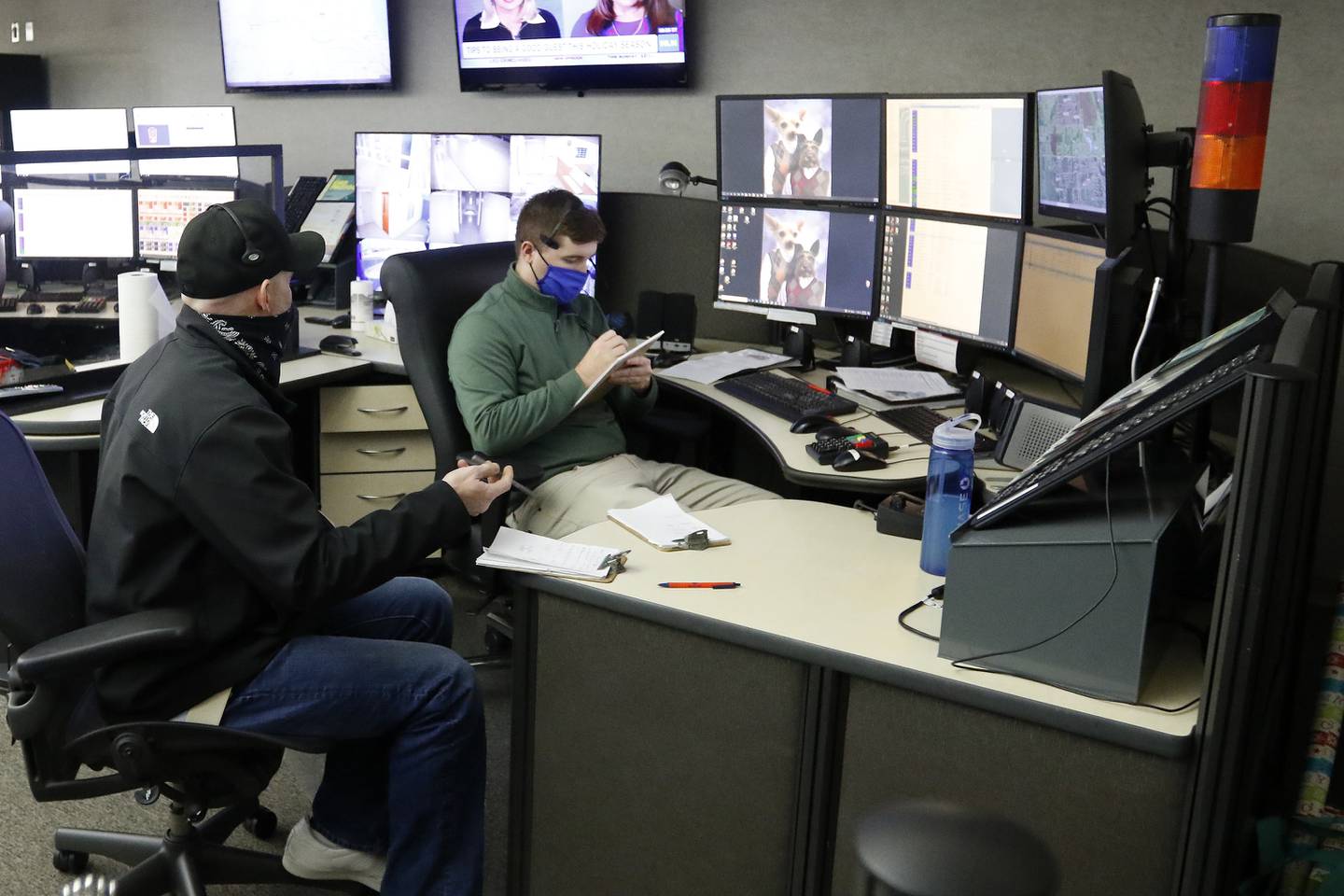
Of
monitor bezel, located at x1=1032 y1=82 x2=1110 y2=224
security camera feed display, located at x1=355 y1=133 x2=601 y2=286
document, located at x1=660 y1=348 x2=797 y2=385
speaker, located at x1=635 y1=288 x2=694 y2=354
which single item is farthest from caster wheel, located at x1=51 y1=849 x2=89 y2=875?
monitor bezel, located at x1=1032 y1=82 x2=1110 y2=224

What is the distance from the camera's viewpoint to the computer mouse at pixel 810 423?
2566 mm

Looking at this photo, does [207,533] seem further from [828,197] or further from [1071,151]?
[828,197]

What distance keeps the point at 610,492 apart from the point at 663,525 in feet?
1.99

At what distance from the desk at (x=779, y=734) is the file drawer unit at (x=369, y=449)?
141 centimetres

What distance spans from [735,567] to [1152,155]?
3.24 ft

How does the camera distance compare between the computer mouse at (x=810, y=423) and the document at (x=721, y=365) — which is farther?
the document at (x=721, y=365)

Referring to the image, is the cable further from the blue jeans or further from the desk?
the blue jeans

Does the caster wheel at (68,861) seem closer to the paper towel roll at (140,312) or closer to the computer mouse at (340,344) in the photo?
the paper towel roll at (140,312)

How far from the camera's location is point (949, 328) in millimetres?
2852

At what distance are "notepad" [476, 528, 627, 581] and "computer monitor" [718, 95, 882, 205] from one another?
160 cm

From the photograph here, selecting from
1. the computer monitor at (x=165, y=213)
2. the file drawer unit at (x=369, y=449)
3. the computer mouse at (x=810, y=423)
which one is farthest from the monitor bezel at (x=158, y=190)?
the computer mouse at (x=810, y=423)

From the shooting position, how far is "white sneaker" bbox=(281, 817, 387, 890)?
1.91 metres

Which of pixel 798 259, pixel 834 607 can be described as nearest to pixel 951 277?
pixel 798 259

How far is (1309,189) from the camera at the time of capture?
10.0ft
